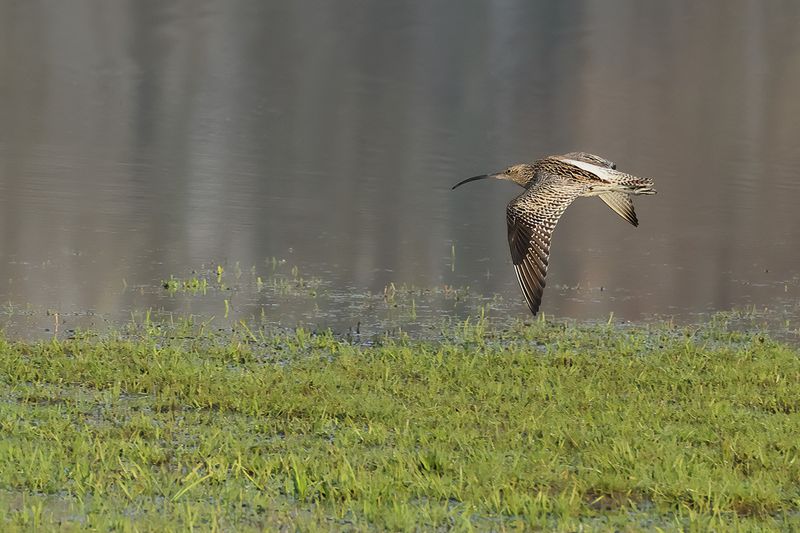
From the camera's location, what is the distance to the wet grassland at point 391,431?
7879mm

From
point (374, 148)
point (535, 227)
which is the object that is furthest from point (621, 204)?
point (374, 148)

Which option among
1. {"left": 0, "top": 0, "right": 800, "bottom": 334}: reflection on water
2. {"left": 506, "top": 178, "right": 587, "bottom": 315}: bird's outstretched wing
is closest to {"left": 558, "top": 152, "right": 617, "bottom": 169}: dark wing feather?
{"left": 506, "top": 178, "right": 587, "bottom": 315}: bird's outstretched wing

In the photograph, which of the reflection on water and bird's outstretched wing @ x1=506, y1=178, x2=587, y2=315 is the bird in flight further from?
the reflection on water

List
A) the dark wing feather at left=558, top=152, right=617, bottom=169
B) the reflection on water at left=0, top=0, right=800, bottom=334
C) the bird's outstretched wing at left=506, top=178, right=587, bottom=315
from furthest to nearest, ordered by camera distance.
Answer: the reflection on water at left=0, top=0, right=800, bottom=334, the dark wing feather at left=558, top=152, right=617, bottom=169, the bird's outstretched wing at left=506, top=178, right=587, bottom=315

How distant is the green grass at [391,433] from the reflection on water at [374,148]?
2325 mm

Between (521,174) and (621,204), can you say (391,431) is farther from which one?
(621,204)

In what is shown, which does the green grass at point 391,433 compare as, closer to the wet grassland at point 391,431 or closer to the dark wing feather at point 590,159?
the wet grassland at point 391,431

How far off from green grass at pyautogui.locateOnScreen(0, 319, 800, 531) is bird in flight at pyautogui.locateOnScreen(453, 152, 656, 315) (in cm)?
65

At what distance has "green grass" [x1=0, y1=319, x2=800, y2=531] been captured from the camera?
25.8 ft

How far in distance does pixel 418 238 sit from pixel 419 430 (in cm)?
957

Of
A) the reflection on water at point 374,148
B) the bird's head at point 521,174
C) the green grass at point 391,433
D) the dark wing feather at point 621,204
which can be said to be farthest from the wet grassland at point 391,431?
the reflection on water at point 374,148

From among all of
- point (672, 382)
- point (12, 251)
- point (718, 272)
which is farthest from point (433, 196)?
point (672, 382)

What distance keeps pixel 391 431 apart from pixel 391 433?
10cm

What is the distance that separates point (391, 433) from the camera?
9312 mm
